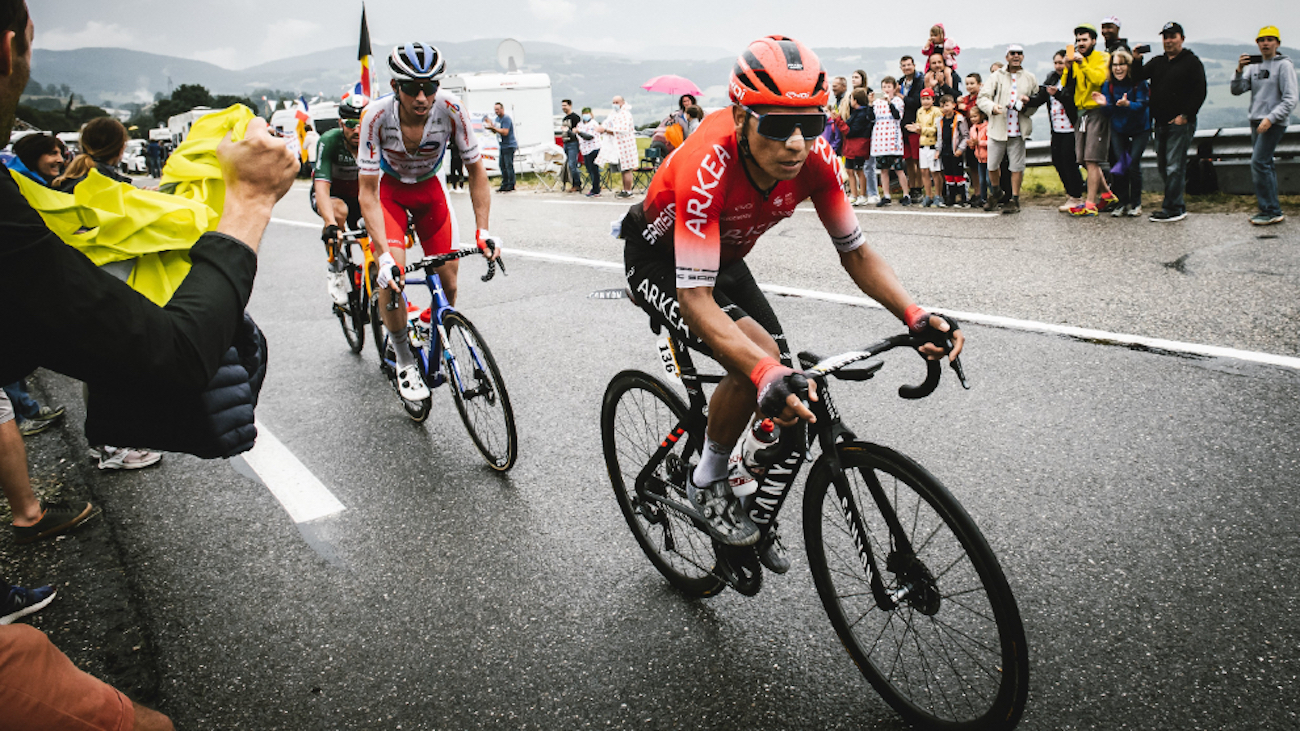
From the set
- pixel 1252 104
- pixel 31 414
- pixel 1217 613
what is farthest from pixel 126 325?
pixel 1252 104

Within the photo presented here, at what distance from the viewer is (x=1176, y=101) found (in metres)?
9.39

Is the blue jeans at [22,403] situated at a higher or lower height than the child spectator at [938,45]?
lower

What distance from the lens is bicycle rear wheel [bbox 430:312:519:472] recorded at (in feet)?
14.3

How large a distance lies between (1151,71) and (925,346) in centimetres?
969

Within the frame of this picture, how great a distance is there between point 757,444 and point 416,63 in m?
3.34

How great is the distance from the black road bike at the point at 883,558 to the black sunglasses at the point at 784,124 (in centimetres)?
69

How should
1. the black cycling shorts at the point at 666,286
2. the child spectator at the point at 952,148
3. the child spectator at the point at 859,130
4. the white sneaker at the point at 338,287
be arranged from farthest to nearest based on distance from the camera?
the child spectator at the point at 859,130
the child spectator at the point at 952,148
the white sneaker at the point at 338,287
the black cycling shorts at the point at 666,286

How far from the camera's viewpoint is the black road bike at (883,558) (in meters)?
2.16

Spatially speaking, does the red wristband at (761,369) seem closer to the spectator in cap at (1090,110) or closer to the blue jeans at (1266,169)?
the blue jeans at (1266,169)

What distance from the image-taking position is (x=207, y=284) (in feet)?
4.92

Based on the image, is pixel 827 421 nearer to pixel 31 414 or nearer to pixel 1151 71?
pixel 31 414

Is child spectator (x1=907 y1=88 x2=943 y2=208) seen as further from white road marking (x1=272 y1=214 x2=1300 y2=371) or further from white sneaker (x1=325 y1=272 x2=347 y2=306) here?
white sneaker (x1=325 y1=272 x2=347 y2=306)

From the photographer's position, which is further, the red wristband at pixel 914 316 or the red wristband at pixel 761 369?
the red wristband at pixel 914 316

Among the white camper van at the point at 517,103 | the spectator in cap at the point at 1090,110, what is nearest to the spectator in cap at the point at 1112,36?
the spectator in cap at the point at 1090,110
